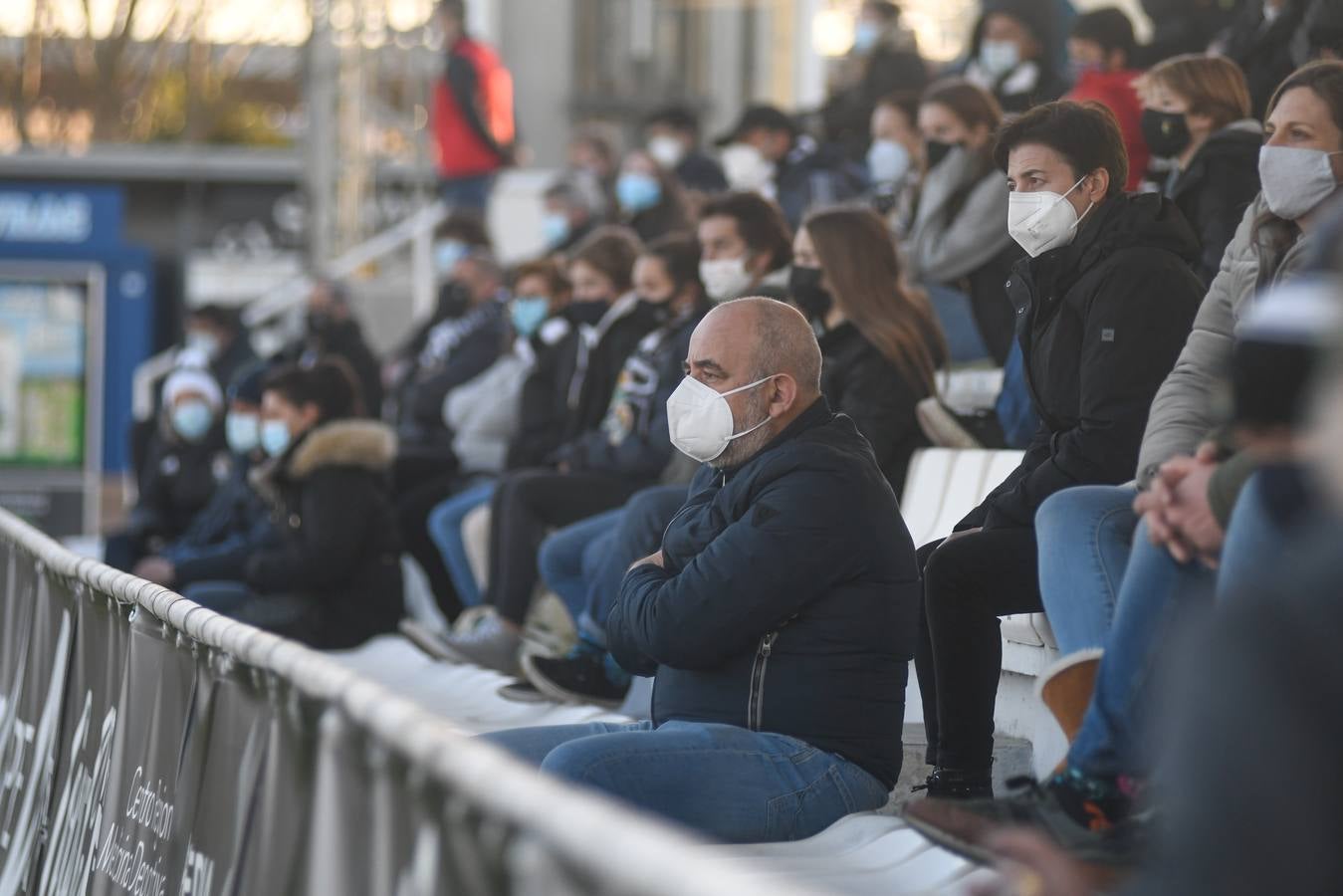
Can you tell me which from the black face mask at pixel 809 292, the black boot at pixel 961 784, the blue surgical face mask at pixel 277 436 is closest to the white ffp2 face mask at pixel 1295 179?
the black boot at pixel 961 784

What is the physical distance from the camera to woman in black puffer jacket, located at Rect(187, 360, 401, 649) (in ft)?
28.5

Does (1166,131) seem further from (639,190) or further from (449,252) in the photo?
(449,252)

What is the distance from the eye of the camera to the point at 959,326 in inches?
314

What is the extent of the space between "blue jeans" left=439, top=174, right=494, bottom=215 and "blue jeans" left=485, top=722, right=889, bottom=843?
471 inches

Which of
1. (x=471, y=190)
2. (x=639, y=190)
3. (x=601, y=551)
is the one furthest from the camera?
(x=471, y=190)

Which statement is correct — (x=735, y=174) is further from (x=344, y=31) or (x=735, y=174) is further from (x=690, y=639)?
(x=690, y=639)

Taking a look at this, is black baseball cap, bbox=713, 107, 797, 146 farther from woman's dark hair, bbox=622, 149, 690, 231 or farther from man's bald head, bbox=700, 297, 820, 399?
man's bald head, bbox=700, 297, 820, 399

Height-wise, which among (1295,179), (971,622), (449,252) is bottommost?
(971,622)

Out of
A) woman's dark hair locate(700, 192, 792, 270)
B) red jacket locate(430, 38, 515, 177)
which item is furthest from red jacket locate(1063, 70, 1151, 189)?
red jacket locate(430, 38, 515, 177)

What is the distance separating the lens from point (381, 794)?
2.92 meters

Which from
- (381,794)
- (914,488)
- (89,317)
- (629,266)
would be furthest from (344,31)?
(381,794)

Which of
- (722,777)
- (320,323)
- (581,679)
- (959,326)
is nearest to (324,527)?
(581,679)

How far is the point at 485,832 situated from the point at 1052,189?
3.03m

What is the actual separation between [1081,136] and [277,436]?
4.81m
